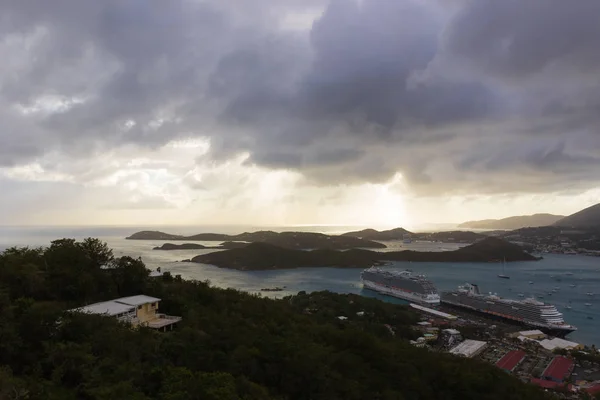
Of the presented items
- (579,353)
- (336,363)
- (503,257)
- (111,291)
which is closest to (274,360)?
(336,363)

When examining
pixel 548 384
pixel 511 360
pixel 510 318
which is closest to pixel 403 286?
pixel 510 318

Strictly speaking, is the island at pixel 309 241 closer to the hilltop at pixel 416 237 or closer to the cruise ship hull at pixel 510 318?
the hilltop at pixel 416 237

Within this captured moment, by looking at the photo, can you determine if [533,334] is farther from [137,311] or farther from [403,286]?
[137,311]

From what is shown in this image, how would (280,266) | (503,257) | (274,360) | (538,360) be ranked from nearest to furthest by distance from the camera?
1. (274,360)
2. (538,360)
3. (280,266)
4. (503,257)

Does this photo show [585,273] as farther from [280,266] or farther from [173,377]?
[173,377]

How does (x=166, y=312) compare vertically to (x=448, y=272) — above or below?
above

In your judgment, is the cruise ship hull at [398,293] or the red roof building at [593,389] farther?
the cruise ship hull at [398,293]

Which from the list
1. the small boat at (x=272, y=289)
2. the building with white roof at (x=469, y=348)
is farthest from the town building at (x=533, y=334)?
the small boat at (x=272, y=289)
